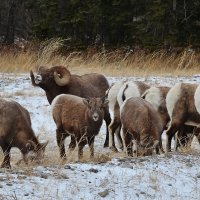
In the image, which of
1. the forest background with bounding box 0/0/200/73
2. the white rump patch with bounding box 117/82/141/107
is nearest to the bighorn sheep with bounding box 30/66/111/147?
the white rump patch with bounding box 117/82/141/107

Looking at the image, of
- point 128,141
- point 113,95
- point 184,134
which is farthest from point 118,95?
point 128,141

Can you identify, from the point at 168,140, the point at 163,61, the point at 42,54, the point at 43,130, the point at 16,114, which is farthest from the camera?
the point at 163,61

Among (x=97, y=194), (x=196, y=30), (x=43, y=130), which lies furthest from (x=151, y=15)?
(x=97, y=194)

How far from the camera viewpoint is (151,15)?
24.0 meters

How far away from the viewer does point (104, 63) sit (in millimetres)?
18844

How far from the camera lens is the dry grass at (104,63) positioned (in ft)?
58.0

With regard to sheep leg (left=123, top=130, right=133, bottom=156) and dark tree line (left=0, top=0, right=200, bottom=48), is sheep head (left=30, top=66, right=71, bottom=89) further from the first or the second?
dark tree line (left=0, top=0, right=200, bottom=48)

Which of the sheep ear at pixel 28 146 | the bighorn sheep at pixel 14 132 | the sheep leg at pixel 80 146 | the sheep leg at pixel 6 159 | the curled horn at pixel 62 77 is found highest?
the curled horn at pixel 62 77

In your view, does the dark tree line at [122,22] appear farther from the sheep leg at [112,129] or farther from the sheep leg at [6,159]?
the sheep leg at [6,159]

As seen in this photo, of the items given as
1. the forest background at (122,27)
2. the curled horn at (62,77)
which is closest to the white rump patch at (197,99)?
the curled horn at (62,77)

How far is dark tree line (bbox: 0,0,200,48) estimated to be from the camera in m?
24.0

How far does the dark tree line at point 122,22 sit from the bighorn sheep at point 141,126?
1496 centimetres

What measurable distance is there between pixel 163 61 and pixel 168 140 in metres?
11.2

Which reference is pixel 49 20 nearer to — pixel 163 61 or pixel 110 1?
pixel 110 1
